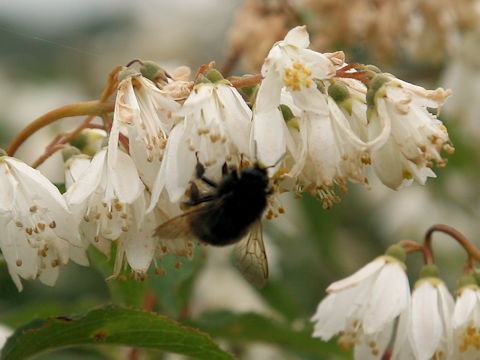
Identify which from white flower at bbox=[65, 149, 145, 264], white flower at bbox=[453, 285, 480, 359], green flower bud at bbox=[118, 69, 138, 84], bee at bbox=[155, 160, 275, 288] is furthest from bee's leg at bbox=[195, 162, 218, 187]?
white flower at bbox=[453, 285, 480, 359]

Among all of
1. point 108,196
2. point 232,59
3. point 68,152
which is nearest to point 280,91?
point 108,196

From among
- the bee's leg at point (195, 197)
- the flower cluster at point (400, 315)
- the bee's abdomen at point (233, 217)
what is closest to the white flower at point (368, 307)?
the flower cluster at point (400, 315)

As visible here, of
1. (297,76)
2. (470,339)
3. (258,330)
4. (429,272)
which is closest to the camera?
(297,76)

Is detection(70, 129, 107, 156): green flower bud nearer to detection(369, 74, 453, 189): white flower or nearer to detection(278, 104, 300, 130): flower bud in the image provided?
detection(278, 104, 300, 130): flower bud

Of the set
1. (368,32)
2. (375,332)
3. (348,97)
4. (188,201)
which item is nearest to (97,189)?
(188,201)

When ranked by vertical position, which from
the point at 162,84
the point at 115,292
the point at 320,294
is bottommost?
the point at 320,294

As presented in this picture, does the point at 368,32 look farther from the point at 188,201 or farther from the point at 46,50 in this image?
the point at 46,50

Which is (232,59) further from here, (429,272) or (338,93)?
(338,93)

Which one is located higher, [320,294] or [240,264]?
[240,264]
